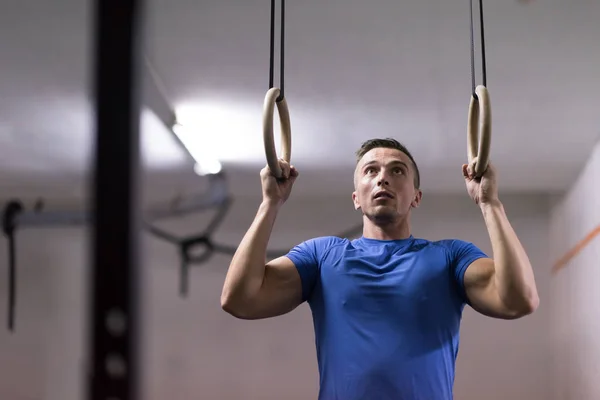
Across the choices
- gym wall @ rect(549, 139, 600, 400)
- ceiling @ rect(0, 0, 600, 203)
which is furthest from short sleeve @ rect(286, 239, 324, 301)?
gym wall @ rect(549, 139, 600, 400)

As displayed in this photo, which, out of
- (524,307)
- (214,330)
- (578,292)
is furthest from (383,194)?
(214,330)

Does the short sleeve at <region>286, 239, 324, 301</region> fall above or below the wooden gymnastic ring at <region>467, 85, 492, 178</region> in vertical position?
below

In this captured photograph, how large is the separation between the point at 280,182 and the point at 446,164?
3469mm

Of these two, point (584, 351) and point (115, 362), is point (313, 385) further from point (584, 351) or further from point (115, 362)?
point (115, 362)

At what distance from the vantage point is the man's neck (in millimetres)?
1955

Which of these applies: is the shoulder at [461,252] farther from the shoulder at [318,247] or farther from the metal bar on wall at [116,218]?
the metal bar on wall at [116,218]

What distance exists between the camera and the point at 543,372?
582cm

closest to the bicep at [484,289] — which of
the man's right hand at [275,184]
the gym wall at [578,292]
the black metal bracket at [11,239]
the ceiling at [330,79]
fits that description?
the man's right hand at [275,184]

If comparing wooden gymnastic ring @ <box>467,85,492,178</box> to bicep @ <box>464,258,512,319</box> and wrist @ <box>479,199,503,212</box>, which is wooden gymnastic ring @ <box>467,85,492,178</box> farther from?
bicep @ <box>464,258,512,319</box>

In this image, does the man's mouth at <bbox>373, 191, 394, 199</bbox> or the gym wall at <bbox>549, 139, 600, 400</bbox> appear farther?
the gym wall at <bbox>549, 139, 600, 400</bbox>

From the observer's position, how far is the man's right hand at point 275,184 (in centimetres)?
184

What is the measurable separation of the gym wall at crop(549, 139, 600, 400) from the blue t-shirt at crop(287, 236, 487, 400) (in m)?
3.06

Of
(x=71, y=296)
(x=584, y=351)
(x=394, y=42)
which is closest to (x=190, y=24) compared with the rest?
(x=394, y=42)

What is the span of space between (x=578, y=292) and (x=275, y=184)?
3.82 m
